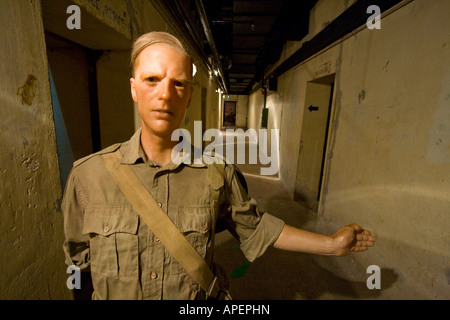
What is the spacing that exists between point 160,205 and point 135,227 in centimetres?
15

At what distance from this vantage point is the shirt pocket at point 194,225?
1.00 metres

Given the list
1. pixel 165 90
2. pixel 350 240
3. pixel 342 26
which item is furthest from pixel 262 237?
pixel 342 26

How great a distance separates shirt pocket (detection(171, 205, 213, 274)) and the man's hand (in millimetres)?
668

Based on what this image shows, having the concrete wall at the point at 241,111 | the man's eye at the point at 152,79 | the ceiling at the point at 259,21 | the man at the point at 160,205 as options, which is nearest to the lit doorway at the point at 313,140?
the ceiling at the point at 259,21

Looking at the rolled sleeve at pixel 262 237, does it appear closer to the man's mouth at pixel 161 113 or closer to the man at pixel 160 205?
the man at pixel 160 205

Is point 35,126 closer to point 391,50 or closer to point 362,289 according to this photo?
point 391,50

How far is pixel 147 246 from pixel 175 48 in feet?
3.13

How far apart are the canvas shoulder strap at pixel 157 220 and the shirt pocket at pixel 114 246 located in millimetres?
88

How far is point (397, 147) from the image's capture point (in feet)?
6.22

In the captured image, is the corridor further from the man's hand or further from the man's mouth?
the man's hand

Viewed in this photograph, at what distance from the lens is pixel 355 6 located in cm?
242

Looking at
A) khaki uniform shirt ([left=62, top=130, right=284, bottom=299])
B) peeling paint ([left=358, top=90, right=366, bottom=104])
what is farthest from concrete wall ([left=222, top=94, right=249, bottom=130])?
khaki uniform shirt ([left=62, top=130, right=284, bottom=299])

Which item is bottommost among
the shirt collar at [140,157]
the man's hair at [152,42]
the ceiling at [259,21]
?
the shirt collar at [140,157]

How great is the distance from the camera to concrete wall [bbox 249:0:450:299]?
5.00ft
